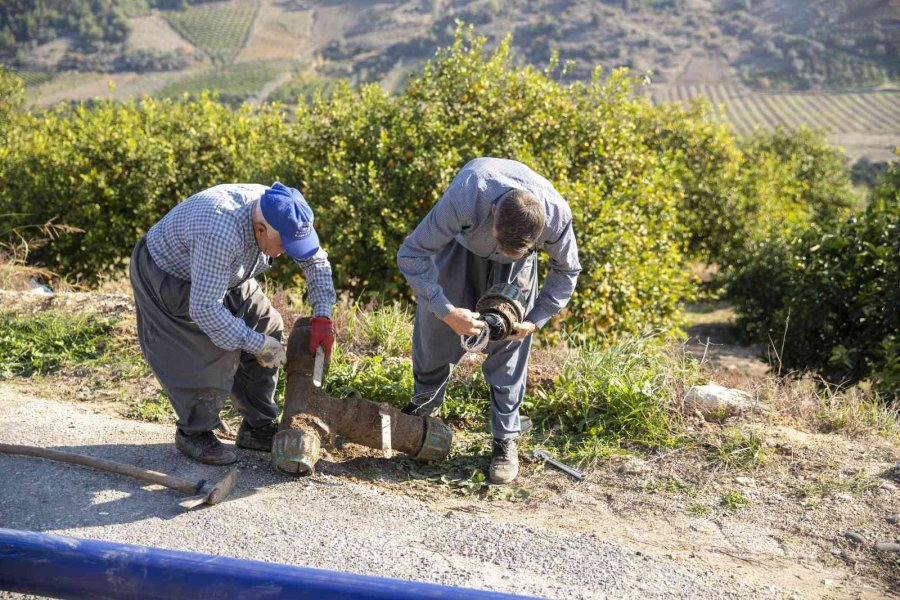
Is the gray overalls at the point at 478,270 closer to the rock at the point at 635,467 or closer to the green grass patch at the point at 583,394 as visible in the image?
the green grass patch at the point at 583,394

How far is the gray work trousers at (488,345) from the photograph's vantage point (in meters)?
4.04

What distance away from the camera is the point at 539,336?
6777 millimetres

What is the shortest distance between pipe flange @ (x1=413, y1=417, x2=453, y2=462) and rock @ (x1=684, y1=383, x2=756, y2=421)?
4.94 feet

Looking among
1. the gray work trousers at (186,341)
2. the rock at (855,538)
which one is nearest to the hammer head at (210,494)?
the gray work trousers at (186,341)

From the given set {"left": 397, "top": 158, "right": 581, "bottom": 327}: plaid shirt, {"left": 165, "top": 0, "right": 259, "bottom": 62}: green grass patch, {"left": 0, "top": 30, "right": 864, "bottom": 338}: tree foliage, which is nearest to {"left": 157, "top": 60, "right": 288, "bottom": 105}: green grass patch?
{"left": 165, "top": 0, "right": 259, "bottom": 62}: green grass patch

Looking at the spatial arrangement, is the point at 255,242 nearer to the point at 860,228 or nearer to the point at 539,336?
the point at 539,336

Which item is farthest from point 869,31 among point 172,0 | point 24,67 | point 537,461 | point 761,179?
point 172,0

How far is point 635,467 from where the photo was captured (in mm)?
4262

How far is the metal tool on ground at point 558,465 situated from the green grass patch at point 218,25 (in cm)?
11566

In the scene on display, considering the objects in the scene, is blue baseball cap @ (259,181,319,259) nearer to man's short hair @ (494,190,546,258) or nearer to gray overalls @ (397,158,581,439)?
gray overalls @ (397,158,581,439)

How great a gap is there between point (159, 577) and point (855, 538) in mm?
3086

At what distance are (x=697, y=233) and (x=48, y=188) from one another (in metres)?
11.3

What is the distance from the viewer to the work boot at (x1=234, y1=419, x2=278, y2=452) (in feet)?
14.3

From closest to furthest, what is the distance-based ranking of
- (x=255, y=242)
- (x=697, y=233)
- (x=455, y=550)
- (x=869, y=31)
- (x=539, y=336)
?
(x=455, y=550)
(x=255, y=242)
(x=539, y=336)
(x=697, y=233)
(x=869, y=31)
